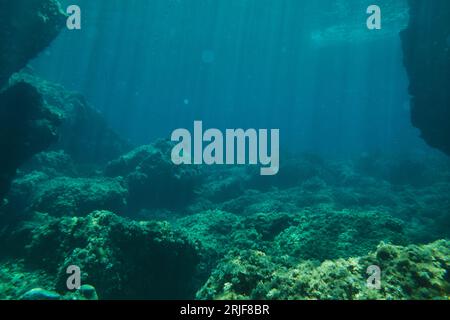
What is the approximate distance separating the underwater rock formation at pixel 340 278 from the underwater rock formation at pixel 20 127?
23.9ft

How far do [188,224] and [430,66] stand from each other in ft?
36.0

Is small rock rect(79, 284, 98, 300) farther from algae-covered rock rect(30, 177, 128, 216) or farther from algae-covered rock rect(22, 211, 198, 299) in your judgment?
algae-covered rock rect(30, 177, 128, 216)

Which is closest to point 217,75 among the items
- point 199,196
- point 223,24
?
point 223,24

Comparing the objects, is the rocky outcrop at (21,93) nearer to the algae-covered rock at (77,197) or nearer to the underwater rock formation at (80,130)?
the algae-covered rock at (77,197)

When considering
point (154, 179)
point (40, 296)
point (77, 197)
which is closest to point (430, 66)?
point (154, 179)

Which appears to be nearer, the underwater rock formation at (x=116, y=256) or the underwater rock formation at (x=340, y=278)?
the underwater rock formation at (x=340, y=278)

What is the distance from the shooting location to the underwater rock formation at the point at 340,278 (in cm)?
489

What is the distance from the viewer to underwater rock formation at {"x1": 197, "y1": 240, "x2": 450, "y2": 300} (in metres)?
4.89

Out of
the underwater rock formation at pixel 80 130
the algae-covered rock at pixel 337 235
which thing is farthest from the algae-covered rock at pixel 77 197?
the underwater rock formation at pixel 80 130

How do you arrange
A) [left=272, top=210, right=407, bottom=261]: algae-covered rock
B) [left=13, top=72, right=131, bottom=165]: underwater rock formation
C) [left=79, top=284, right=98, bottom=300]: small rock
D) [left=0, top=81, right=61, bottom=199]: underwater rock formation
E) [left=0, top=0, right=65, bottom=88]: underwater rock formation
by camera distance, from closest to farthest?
[left=79, top=284, right=98, bottom=300]: small rock
[left=272, top=210, right=407, bottom=261]: algae-covered rock
[left=0, top=81, right=61, bottom=199]: underwater rock formation
[left=0, top=0, right=65, bottom=88]: underwater rock formation
[left=13, top=72, right=131, bottom=165]: underwater rock formation

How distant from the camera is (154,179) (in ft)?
54.0

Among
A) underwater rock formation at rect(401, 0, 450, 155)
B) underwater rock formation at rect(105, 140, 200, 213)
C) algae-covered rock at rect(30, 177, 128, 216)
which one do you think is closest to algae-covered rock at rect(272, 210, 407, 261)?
algae-covered rock at rect(30, 177, 128, 216)

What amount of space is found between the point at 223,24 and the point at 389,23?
19.9m

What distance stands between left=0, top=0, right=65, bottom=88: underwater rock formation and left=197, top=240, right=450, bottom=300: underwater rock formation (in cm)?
893
